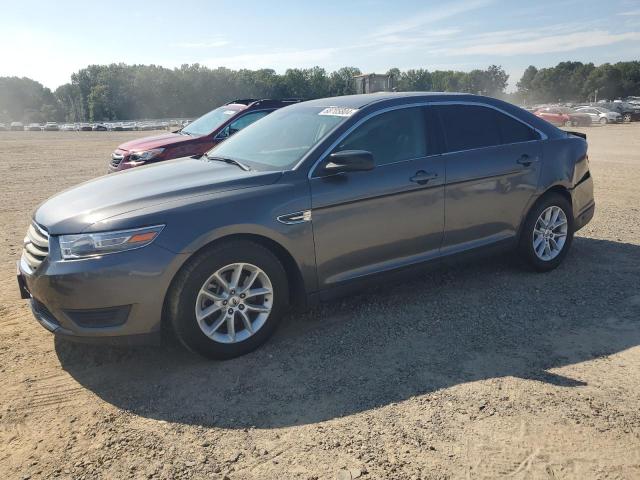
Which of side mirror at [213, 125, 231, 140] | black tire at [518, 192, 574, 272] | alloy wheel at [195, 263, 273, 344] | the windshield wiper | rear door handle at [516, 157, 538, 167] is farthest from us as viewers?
side mirror at [213, 125, 231, 140]

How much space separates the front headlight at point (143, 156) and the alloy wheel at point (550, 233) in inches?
234

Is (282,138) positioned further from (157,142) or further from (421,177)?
(157,142)

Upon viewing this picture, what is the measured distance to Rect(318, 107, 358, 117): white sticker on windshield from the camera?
4.36 meters

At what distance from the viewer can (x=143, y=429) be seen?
118 inches

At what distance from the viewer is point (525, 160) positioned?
5031mm

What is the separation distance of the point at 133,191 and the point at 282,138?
4.54 feet

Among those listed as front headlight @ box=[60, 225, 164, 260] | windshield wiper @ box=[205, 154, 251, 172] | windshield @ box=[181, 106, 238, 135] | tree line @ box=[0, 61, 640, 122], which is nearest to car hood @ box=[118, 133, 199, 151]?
windshield @ box=[181, 106, 238, 135]

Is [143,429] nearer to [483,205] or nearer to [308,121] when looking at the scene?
[308,121]

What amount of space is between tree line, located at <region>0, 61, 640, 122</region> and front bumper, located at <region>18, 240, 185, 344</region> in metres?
127

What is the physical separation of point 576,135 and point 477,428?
3.99 meters

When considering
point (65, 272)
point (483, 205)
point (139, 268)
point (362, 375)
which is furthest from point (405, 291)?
point (65, 272)

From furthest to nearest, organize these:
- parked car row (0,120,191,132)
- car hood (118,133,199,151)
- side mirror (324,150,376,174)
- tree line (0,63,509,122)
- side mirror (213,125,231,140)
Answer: tree line (0,63,509,122) < parked car row (0,120,191,132) < side mirror (213,125,231,140) < car hood (118,133,199,151) < side mirror (324,150,376,174)

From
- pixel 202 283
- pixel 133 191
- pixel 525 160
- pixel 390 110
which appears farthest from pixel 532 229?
pixel 133 191

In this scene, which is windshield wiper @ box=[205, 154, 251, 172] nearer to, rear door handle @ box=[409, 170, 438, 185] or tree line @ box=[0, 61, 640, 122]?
rear door handle @ box=[409, 170, 438, 185]
